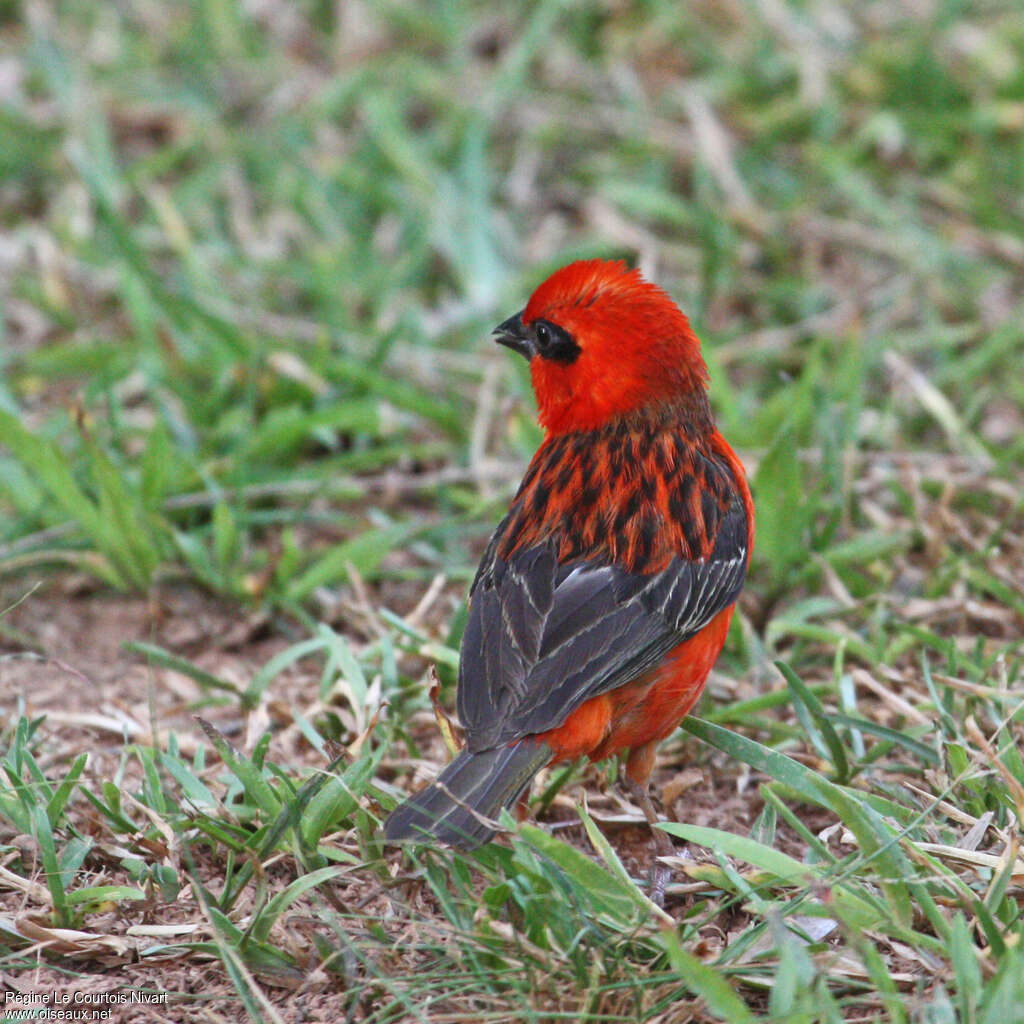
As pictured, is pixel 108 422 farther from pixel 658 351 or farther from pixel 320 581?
pixel 658 351

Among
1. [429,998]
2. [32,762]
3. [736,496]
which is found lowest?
[429,998]

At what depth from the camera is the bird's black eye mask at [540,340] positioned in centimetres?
429

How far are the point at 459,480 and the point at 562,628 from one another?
194cm

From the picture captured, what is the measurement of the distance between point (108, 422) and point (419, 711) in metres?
1.80

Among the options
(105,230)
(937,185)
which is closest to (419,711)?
(105,230)

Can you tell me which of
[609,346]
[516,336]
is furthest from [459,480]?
[609,346]

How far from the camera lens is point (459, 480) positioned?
5555 millimetres

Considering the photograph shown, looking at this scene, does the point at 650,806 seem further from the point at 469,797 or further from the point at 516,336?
the point at 516,336

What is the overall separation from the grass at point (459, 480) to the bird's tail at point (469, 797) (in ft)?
0.45

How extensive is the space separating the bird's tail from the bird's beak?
1374 mm

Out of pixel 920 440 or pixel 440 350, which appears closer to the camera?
pixel 920 440

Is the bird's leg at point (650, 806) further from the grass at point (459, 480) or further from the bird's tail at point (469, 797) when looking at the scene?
the bird's tail at point (469, 797)

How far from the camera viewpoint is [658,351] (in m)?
4.24

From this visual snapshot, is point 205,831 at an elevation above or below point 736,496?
below
